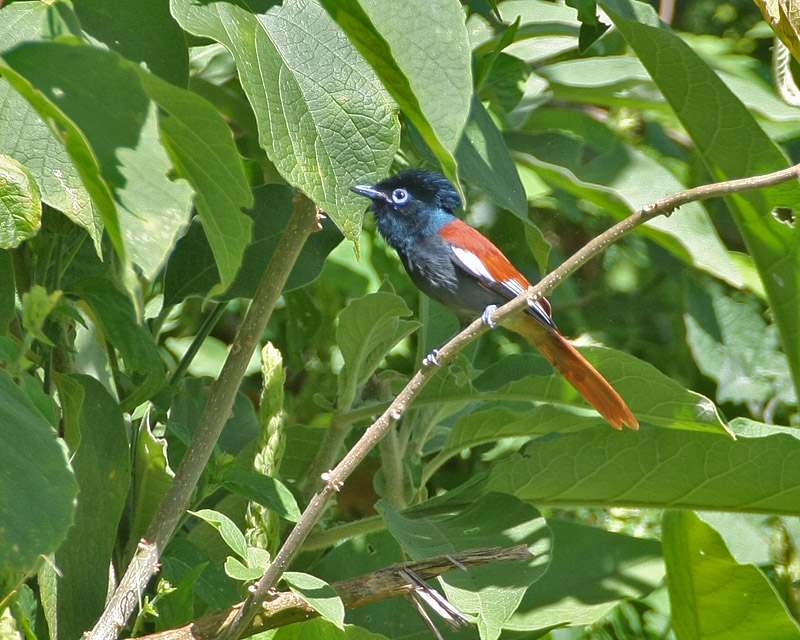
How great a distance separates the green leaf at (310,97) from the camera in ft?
3.93

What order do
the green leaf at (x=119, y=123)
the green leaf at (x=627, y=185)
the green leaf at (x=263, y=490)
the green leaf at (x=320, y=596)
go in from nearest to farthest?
the green leaf at (x=119, y=123), the green leaf at (x=320, y=596), the green leaf at (x=263, y=490), the green leaf at (x=627, y=185)

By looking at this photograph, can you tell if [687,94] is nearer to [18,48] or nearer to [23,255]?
[23,255]

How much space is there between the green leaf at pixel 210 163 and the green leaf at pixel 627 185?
1.35m

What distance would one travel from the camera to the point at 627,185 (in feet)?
7.33

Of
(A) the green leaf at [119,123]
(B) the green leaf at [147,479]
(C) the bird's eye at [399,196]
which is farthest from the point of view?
(C) the bird's eye at [399,196]

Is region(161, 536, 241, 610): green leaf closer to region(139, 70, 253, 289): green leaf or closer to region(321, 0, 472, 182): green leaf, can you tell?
region(139, 70, 253, 289): green leaf

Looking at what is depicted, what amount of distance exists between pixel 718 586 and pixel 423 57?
3.78ft

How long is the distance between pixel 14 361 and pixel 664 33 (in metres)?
1.29

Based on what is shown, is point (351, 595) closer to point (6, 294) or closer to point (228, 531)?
point (228, 531)

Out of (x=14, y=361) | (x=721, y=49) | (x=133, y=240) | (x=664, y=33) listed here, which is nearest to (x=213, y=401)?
(x=14, y=361)

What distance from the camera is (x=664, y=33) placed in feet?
5.94

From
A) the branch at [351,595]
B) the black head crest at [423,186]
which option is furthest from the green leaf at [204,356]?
the branch at [351,595]

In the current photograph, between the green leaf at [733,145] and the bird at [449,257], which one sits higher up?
the green leaf at [733,145]

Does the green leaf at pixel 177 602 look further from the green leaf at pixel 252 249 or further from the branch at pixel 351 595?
the green leaf at pixel 252 249
